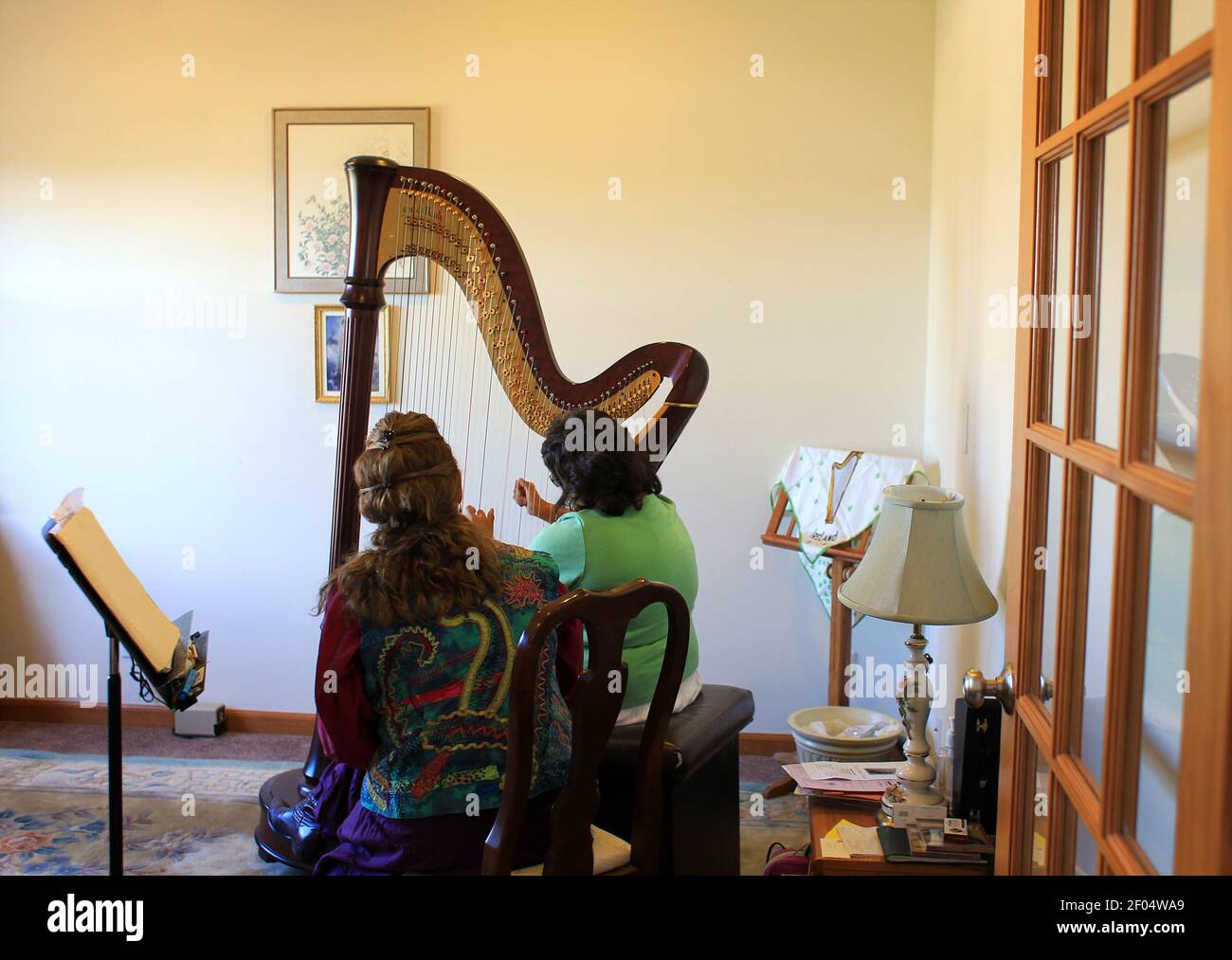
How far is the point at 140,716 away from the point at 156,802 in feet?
2.51

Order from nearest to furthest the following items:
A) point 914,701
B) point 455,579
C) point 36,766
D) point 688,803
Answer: point 455,579, point 914,701, point 688,803, point 36,766

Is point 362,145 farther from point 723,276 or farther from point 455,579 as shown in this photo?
point 455,579

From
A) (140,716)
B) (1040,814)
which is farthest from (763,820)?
(140,716)

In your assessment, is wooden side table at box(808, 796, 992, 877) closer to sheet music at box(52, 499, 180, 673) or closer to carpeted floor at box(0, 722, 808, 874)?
carpeted floor at box(0, 722, 808, 874)

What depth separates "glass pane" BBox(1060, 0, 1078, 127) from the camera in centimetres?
118

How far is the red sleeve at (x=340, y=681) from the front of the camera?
187 centimetres

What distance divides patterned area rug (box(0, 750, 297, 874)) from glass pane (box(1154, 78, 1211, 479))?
2.48m

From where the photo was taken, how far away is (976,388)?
2861 mm

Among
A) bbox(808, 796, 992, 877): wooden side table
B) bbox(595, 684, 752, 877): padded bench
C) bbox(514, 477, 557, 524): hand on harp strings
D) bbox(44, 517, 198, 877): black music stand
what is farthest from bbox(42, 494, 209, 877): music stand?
bbox(808, 796, 992, 877): wooden side table

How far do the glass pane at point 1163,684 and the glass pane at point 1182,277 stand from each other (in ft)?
0.21

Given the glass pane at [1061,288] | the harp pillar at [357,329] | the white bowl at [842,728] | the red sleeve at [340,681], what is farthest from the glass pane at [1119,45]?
the white bowl at [842,728]

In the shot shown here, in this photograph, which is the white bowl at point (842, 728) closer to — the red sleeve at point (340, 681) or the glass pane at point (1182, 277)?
the red sleeve at point (340, 681)

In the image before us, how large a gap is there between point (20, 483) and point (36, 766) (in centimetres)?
102
